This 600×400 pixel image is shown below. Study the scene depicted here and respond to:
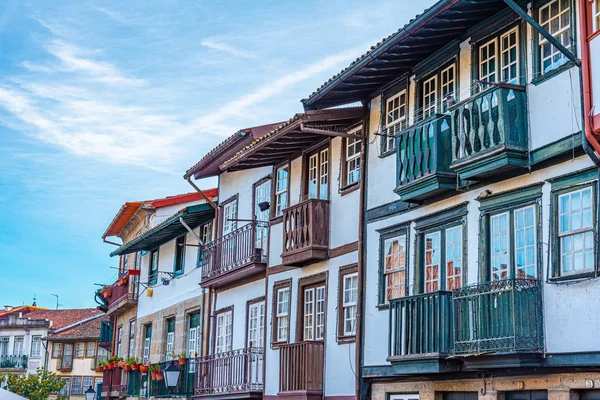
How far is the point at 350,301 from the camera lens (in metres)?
19.1

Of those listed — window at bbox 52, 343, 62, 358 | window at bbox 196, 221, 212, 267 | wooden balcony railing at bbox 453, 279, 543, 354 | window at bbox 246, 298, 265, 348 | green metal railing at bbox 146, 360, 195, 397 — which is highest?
window at bbox 196, 221, 212, 267

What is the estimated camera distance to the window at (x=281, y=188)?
22872 millimetres

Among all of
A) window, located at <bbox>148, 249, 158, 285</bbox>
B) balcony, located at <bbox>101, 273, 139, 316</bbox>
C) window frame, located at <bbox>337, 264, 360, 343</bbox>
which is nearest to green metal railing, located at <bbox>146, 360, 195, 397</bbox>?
window, located at <bbox>148, 249, 158, 285</bbox>

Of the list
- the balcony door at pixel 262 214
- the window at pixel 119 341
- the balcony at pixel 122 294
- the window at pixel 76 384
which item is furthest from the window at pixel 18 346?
the balcony door at pixel 262 214

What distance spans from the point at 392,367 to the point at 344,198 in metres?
4.15

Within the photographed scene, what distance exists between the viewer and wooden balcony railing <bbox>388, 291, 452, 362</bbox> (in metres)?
15.0

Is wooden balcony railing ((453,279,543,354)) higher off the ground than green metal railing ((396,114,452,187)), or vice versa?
green metal railing ((396,114,452,187))

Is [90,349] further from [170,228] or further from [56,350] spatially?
[170,228]

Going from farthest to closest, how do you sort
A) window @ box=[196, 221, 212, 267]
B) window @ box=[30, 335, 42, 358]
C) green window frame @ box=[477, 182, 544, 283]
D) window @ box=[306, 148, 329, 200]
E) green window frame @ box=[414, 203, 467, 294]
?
1. window @ box=[30, 335, 42, 358]
2. window @ box=[196, 221, 212, 267]
3. window @ box=[306, 148, 329, 200]
4. green window frame @ box=[414, 203, 467, 294]
5. green window frame @ box=[477, 182, 544, 283]

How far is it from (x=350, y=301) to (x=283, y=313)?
10.7 feet

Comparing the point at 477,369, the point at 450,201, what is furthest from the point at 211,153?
the point at 477,369

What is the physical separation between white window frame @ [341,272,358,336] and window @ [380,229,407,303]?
3.66 feet

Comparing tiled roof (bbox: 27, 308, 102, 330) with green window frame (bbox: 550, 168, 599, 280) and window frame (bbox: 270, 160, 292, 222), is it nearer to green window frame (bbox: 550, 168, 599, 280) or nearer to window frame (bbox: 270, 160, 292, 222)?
window frame (bbox: 270, 160, 292, 222)

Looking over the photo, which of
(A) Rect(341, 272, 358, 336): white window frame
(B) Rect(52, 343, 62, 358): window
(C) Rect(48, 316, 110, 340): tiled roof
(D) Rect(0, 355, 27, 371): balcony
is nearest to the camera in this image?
(A) Rect(341, 272, 358, 336): white window frame
